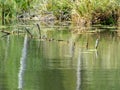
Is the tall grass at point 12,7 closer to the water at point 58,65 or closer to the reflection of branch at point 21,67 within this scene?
the water at point 58,65

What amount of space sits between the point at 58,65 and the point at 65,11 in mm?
15422

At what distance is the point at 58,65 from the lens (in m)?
10.4

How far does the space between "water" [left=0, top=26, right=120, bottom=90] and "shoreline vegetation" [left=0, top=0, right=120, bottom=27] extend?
7.87 m

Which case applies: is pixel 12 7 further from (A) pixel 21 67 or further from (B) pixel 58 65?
(A) pixel 21 67

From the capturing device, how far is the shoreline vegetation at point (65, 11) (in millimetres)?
23203

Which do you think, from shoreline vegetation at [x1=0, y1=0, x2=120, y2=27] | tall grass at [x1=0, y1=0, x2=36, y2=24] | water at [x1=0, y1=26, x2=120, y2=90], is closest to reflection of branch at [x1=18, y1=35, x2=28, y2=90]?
water at [x1=0, y1=26, x2=120, y2=90]

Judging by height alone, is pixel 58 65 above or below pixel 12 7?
below

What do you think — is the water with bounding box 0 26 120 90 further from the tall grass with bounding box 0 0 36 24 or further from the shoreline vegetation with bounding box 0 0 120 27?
the tall grass with bounding box 0 0 36 24

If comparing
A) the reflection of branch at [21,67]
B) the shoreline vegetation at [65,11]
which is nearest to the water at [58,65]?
the reflection of branch at [21,67]

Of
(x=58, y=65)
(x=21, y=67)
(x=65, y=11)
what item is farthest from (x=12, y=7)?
(x=21, y=67)

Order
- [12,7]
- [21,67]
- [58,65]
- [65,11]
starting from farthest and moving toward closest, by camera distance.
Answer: [12,7] < [65,11] < [58,65] < [21,67]

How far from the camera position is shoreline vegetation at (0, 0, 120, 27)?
23.2 meters

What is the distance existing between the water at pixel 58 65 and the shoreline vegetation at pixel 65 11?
7.87 m

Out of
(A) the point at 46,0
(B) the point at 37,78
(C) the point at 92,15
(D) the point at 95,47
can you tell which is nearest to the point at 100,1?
(C) the point at 92,15
